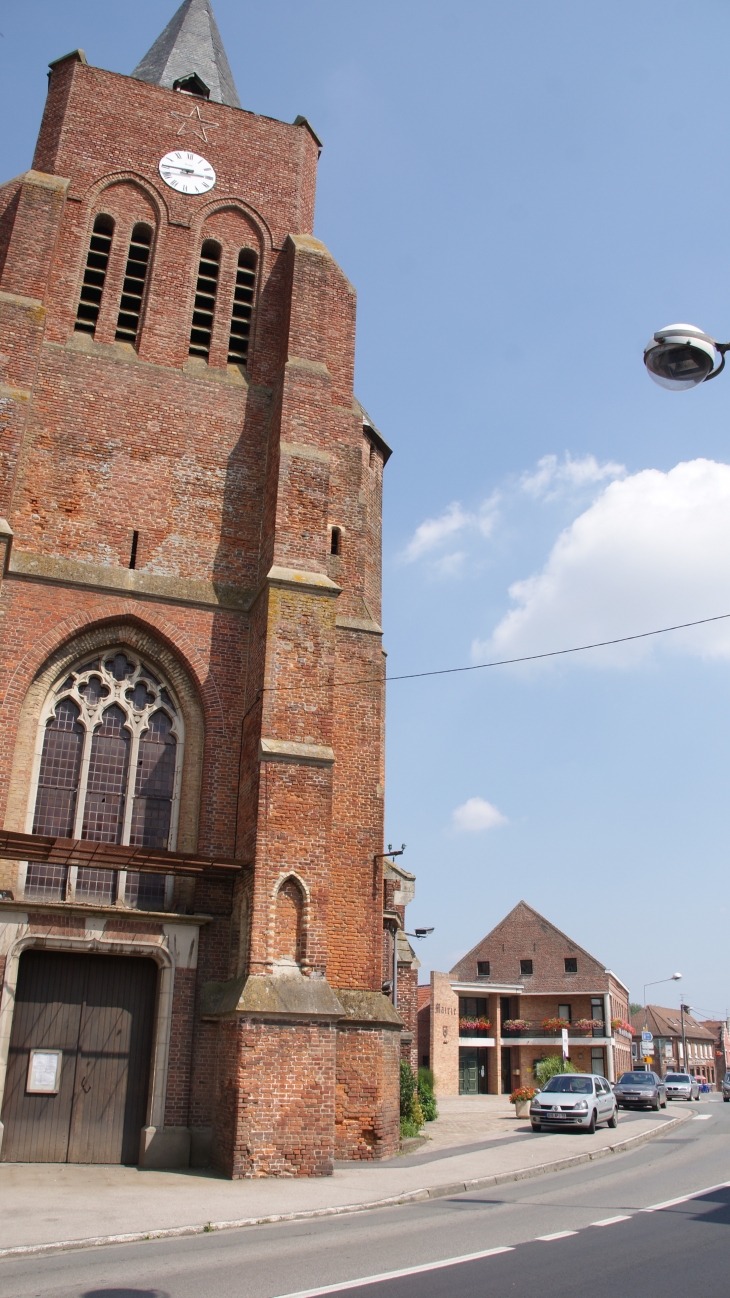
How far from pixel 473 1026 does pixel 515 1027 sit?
2354 millimetres

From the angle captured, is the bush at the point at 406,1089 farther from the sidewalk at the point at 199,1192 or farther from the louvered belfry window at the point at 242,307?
the louvered belfry window at the point at 242,307

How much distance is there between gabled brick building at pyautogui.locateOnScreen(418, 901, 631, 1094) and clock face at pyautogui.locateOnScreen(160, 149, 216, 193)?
34671 mm

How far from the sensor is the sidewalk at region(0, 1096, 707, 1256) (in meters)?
8.35

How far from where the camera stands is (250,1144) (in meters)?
11.6

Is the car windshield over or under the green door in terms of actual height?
over

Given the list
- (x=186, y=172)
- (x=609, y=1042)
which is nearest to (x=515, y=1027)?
(x=609, y=1042)

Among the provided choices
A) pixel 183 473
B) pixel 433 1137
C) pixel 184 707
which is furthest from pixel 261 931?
pixel 433 1137

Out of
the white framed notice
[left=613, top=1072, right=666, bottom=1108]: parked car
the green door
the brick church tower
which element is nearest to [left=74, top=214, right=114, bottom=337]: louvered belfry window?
the brick church tower

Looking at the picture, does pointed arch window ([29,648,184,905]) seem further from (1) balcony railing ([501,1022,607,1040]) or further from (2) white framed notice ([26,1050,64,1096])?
(1) balcony railing ([501,1022,607,1040])

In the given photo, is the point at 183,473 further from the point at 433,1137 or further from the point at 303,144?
the point at 433,1137

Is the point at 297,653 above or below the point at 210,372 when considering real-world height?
below

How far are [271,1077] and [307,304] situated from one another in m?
12.4

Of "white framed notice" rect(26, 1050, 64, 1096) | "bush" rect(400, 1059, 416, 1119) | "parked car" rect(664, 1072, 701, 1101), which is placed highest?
"white framed notice" rect(26, 1050, 64, 1096)

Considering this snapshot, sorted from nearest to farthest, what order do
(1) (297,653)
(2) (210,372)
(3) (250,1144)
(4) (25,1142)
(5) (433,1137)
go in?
(3) (250,1144) < (4) (25,1142) < (1) (297,653) < (2) (210,372) < (5) (433,1137)
